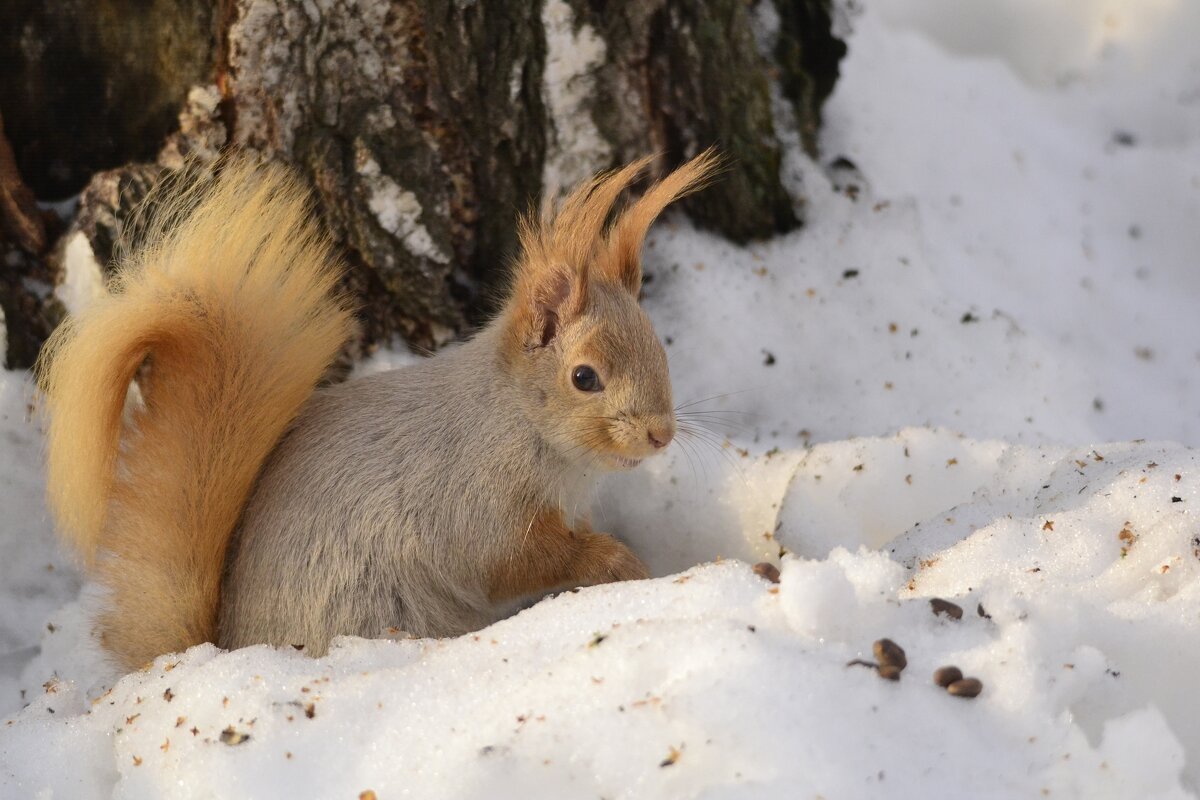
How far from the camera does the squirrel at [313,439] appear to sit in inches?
60.1

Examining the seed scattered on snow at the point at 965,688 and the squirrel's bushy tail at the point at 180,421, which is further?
the squirrel's bushy tail at the point at 180,421

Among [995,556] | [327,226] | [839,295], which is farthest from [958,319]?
[327,226]

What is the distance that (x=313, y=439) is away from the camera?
163 centimetres

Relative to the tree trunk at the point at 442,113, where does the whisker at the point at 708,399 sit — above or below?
below

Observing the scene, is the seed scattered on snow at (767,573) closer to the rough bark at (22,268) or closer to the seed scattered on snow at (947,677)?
the seed scattered on snow at (947,677)

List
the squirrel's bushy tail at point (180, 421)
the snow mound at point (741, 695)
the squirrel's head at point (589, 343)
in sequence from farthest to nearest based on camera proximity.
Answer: the squirrel's head at point (589, 343)
the squirrel's bushy tail at point (180, 421)
the snow mound at point (741, 695)

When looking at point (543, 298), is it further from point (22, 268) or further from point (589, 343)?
point (22, 268)

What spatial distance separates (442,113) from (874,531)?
3.23ft

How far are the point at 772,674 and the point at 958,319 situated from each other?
1.38m

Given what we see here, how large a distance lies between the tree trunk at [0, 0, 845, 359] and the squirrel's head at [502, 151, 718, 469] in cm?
25

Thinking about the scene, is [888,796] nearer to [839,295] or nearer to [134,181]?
[839,295]

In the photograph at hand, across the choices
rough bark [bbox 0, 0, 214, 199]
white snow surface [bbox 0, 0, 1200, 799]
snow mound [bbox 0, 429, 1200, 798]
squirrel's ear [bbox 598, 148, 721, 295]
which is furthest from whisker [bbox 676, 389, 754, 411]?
rough bark [bbox 0, 0, 214, 199]

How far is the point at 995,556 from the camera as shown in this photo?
138 cm

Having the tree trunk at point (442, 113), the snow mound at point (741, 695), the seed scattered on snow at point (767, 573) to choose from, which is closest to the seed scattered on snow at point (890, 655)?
the snow mound at point (741, 695)
